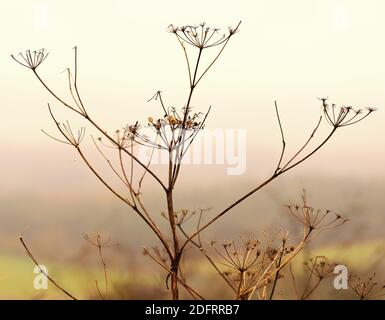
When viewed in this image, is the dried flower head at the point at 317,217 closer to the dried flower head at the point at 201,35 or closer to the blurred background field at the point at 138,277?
the blurred background field at the point at 138,277

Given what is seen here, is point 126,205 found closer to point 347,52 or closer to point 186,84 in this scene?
point 186,84

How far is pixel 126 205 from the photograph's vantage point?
1.35 m

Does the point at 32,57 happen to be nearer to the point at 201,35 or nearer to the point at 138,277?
the point at 201,35

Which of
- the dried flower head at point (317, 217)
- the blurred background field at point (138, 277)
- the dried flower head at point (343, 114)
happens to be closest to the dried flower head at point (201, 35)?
the dried flower head at point (343, 114)

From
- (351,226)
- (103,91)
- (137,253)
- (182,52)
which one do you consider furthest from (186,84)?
(351,226)

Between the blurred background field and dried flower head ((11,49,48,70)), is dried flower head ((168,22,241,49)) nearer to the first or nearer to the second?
dried flower head ((11,49,48,70))

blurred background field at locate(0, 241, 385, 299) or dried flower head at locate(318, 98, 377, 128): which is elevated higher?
dried flower head at locate(318, 98, 377, 128)

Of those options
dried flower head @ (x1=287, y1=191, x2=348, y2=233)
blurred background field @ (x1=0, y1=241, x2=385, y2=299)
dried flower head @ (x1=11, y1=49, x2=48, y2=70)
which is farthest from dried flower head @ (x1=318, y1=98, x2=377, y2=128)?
dried flower head @ (x1=11, y1=49, x2=48, y2=70)

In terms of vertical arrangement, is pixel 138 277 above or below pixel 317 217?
below

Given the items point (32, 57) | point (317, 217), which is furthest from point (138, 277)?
point (32, 57)

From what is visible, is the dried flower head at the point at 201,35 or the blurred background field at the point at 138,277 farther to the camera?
the blurred background field at the point at 138,277

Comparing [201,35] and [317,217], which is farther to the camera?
[317,217]

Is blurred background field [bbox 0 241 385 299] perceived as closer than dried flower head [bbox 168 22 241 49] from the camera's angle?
No
